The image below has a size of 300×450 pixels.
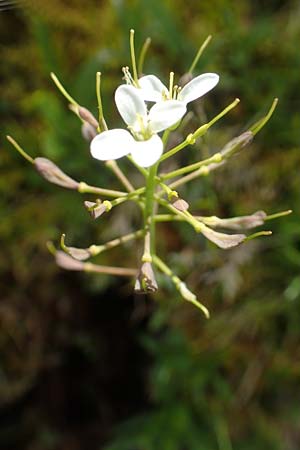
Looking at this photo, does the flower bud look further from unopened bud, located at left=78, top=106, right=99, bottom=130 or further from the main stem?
unopened bud, located at left=78, top=106, right=99, bottom=130

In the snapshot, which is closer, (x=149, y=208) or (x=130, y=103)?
(x=130, y=103)

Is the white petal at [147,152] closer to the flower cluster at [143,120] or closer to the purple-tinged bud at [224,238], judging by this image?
the flower cluster at [143,120]

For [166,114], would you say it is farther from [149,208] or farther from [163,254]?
[163,254]

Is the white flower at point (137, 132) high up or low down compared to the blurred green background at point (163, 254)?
up

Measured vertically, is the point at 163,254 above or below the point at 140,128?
below

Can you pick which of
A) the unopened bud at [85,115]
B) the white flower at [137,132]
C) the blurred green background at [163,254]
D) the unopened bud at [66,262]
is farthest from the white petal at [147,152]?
the blurred green background at [163,254]

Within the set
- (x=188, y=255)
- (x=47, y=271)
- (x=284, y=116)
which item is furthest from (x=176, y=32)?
(x=47, y=271)

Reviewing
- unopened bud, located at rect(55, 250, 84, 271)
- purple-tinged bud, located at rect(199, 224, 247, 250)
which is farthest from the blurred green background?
purple-tinged bud, located at rect(199, 224, 247, 250)

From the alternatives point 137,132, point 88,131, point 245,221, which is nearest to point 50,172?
point 88,131
